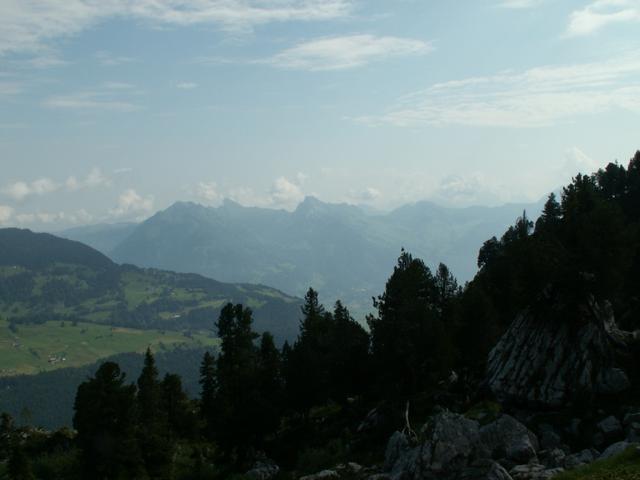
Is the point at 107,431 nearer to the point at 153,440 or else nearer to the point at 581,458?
the point at 153,440

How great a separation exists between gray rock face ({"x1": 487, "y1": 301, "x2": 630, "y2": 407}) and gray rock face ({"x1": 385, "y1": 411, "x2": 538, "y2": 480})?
6.80 m

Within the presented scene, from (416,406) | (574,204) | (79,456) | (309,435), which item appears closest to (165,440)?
(79,456)

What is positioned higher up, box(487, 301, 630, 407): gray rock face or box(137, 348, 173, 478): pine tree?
box(487, 301, 630, 407): gray rock face

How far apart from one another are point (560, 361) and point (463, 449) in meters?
14.2

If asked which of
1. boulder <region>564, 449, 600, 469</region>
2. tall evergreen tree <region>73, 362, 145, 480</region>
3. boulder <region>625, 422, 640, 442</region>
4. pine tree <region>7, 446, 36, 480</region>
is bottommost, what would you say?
pine tree <region>7, 446, 36, 480</region>

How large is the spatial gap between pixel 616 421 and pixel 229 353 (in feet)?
149

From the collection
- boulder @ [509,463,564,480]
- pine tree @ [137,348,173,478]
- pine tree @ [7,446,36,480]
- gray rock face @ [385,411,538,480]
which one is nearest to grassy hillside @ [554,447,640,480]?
boulder @ [509,463,564,480]

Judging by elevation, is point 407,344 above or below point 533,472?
above

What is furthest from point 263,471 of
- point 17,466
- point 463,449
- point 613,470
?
point 613,470

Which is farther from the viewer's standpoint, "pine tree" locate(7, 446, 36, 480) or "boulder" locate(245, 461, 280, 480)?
"pine tree" locate(7, 446, 36, 480)

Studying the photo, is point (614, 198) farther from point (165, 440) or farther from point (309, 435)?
point (165, 440)

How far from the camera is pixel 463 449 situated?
111 ft

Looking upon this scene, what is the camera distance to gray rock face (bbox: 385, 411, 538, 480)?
33.0m

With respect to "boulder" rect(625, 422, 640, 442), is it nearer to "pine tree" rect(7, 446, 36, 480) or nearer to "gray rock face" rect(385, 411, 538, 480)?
"gray rock face" rect(385, 411, 538, 480)
